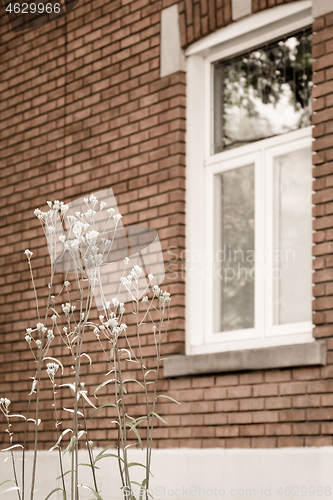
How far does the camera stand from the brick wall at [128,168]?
14.6ft

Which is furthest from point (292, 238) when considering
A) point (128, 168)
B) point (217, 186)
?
point (128, 168)

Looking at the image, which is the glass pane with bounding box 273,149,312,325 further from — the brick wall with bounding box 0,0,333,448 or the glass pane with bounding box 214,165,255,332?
the brick wall with bounding box 0,0,333,448

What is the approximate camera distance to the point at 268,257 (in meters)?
4.96

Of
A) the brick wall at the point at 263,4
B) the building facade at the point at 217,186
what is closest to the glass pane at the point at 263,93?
the building facade at the point at 217,186

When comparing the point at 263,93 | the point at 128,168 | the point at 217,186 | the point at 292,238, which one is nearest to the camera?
the point at 292,238

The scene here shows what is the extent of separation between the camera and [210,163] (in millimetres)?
5410

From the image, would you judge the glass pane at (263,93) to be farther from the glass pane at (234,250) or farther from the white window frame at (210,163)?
the glass pane at (234,250)

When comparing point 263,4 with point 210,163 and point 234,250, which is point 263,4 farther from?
point 234,250

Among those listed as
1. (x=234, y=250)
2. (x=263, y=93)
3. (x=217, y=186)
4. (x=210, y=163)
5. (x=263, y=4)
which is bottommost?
(x=234, y=250)

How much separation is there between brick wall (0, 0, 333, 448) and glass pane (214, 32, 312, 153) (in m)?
0.30

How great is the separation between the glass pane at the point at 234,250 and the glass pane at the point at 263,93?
0.29m

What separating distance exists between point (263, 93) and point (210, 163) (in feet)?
2.01

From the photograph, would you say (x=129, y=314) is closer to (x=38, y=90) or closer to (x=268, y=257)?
(x=268, y=257)

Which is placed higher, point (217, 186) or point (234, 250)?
point (217, 186)
